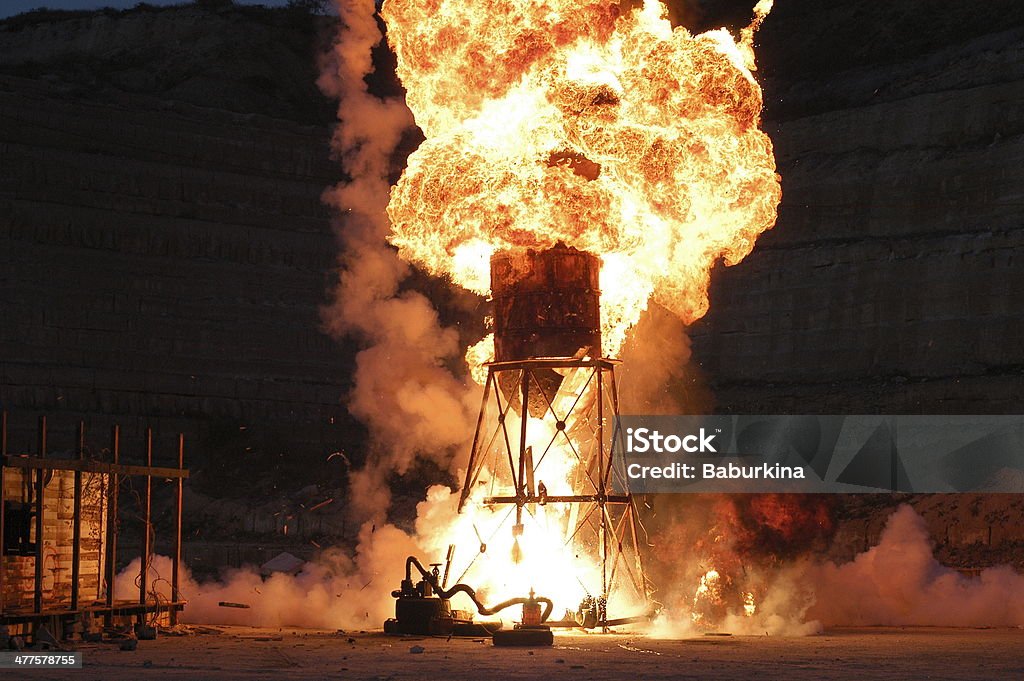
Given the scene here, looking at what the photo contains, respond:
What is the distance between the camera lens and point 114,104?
3932 inches

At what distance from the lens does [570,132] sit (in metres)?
40.5

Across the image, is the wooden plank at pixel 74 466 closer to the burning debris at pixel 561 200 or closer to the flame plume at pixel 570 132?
the burning debris at pixel 561 200

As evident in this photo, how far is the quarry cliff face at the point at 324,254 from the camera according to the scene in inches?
3260

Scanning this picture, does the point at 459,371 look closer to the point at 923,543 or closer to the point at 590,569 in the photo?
the point at 923,543

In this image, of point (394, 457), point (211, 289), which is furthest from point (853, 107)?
point (394, 457)

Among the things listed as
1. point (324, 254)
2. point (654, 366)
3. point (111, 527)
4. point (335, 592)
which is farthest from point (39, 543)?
point (324, 254)

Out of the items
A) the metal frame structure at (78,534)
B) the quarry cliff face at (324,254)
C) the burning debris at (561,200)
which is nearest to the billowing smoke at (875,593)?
the burning debris at (561,200)

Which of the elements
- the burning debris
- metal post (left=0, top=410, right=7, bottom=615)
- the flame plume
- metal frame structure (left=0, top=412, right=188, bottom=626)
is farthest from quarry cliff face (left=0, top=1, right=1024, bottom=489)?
metal post (left=0, top=410, right=7, bottom=615)

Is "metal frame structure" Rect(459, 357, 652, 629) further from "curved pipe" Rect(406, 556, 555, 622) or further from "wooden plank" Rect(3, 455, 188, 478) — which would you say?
"wooden plank" Rect(3, 455, 188, 478)

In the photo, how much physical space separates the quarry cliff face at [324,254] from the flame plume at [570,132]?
40.1 m

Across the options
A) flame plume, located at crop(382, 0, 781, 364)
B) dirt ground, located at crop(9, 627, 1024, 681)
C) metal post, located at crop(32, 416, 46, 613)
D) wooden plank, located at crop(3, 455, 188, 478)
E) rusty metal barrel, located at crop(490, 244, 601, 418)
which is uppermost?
flame plume, located at crop(382, 0, 781, 364)

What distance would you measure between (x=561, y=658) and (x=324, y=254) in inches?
2753

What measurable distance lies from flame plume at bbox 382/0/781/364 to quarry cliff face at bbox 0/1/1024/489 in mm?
40147

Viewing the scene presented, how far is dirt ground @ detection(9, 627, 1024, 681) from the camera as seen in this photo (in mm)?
28219
